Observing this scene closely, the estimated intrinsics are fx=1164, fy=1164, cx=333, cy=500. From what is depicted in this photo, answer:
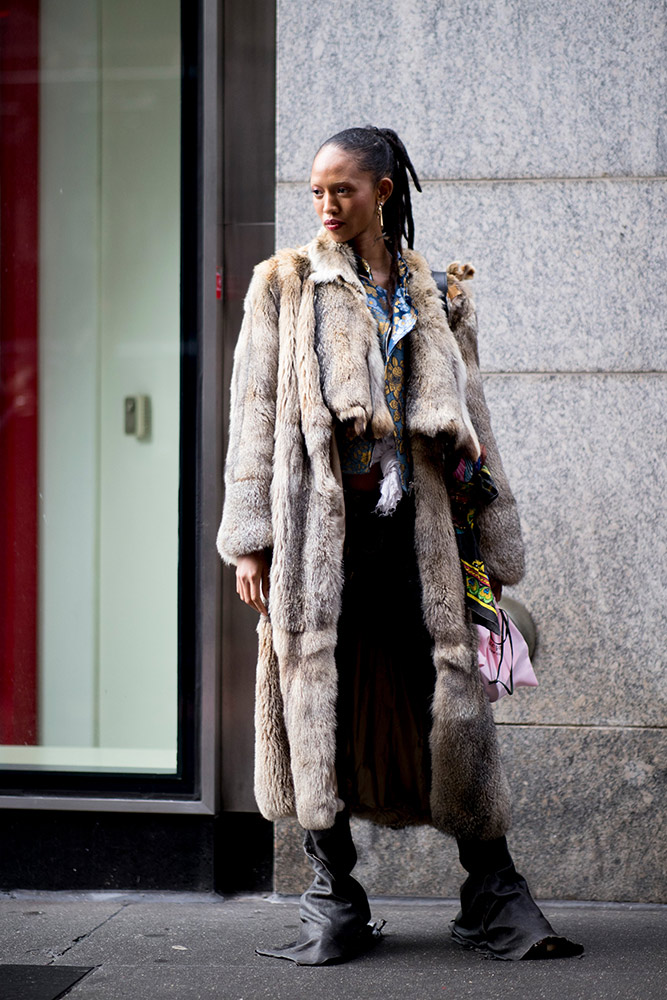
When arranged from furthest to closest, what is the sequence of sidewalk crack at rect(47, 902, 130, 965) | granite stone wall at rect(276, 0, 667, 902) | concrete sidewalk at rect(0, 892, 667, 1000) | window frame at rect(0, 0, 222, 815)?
window frame at rect(0, 0, 222, 815)
granite stone wall at rect(276, 0, 667, 902)
sidewalk crack at rect(47, 902, 130, 965)
concrete sidewalk at rect(0, 892, 667, 1000)

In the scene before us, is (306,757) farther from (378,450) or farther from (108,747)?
(108,747)

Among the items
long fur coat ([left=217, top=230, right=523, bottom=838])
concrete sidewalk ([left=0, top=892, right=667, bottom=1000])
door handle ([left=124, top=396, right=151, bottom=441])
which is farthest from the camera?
door handle ([left=124, top=396, right=151, bottom=441])

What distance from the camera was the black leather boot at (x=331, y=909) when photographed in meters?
3.22

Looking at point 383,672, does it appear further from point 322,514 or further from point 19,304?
point 19,304

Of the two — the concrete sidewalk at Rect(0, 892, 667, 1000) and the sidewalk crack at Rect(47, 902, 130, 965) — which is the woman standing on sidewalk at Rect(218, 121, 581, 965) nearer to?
the concrete sidewalk at Rect(0, 892, 667, 1000)

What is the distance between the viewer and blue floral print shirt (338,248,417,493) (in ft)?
10.6

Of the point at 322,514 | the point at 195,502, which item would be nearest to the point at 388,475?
the point at 322,514

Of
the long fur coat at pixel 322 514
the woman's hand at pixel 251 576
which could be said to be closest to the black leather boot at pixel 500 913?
the long fur coat at pixel 322 514

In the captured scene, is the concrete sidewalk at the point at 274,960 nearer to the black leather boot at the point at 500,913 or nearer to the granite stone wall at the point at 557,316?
the black leather boot at the point at 500,913

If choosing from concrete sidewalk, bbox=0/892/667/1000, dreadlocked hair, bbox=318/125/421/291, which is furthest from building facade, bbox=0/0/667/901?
dreadlocked hair, bbox=318/125/421/291

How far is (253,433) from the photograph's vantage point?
126 inches

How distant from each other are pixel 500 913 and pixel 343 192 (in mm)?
2050

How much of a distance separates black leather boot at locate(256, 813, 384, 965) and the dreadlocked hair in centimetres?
161

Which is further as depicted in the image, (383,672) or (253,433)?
(383,672)
